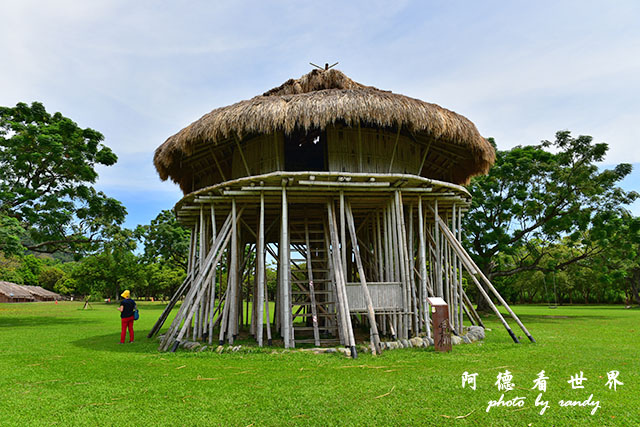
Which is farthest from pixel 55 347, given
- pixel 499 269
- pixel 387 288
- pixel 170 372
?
pixel 499 269

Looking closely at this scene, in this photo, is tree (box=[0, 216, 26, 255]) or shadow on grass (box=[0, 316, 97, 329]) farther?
shadow on grass (box=[0, 316, 97, 329])

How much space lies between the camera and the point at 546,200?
23.9 meters

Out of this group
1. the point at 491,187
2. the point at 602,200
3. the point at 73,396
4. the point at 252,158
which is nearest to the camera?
the point at 73,396

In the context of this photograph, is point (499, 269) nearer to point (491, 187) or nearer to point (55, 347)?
point (491, 187)

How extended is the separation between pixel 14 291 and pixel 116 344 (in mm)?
65400

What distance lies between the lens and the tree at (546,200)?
23.1m

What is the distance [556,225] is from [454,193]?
1457 cm

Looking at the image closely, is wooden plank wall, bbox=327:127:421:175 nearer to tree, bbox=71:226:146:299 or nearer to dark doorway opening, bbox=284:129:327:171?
dark doorway opening, bbox=284:129:327:171

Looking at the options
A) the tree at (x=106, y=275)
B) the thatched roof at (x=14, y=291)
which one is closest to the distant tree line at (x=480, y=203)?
the tree at (x=106, y=275)

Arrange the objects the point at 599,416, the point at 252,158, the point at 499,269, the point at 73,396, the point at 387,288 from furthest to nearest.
A: 1. the point at 499,269
2. the point at 252,158
3. the point at 387,288
4. the point at 73,396
5. the point at 599,416

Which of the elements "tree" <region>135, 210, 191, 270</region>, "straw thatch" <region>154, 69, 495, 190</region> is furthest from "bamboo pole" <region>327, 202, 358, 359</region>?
"tree" <region>135, 210, 191, 270</region>

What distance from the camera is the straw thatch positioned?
11156 millimetres

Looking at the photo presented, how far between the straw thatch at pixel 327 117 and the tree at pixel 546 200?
1353cm

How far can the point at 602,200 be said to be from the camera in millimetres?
23266
